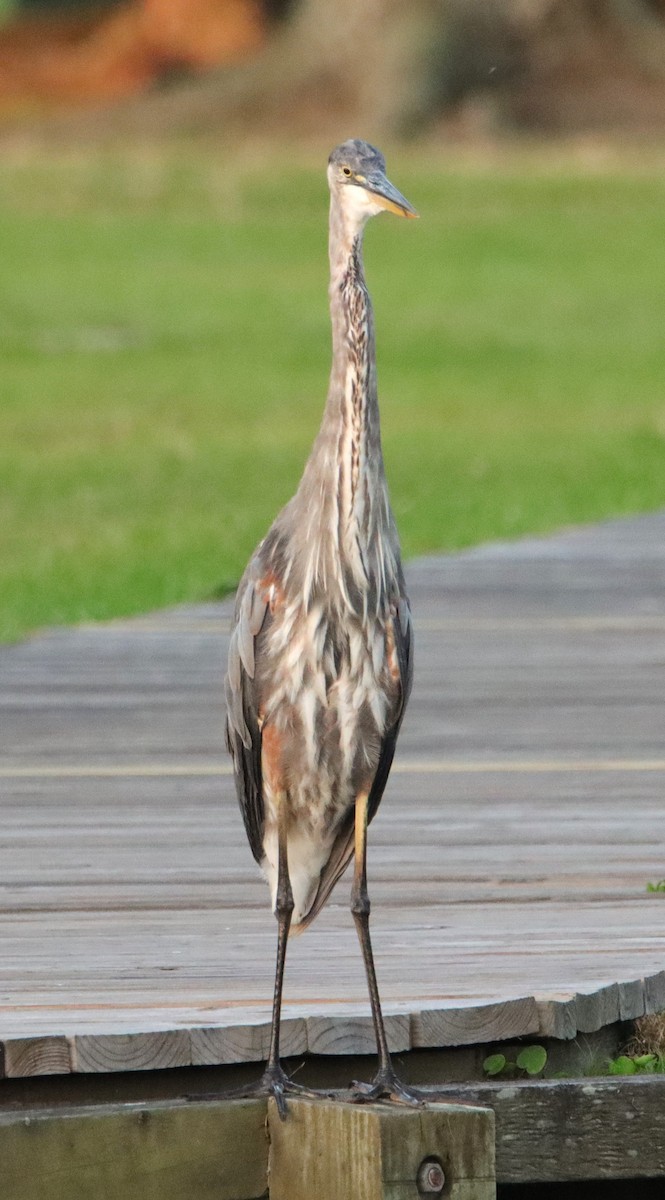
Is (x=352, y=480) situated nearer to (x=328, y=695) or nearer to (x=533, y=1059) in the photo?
(x=328, y=695)

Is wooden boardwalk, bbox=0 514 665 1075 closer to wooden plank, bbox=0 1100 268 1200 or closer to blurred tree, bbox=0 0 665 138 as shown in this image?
wooden plank, bbox=0 1100 268 1200

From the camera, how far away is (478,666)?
10.1 meters

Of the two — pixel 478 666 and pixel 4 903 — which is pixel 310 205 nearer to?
pixel 478 666

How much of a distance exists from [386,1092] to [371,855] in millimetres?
2023

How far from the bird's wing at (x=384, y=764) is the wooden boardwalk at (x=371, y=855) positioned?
217 millimetres

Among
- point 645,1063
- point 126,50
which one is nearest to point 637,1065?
point 645,1063

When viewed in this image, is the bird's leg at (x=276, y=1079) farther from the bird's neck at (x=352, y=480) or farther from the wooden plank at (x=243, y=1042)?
the bird's neck at (x=352, y=480)

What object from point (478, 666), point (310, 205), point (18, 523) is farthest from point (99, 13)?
point (478, 666)

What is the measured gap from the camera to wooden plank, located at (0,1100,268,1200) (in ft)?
14.6

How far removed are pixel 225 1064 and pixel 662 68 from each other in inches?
1901

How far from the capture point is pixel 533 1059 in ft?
16.2

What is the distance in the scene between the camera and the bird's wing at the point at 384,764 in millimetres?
5062

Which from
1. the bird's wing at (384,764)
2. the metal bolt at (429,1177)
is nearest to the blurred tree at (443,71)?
the bird's wing at (384,764)

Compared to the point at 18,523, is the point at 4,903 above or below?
below
